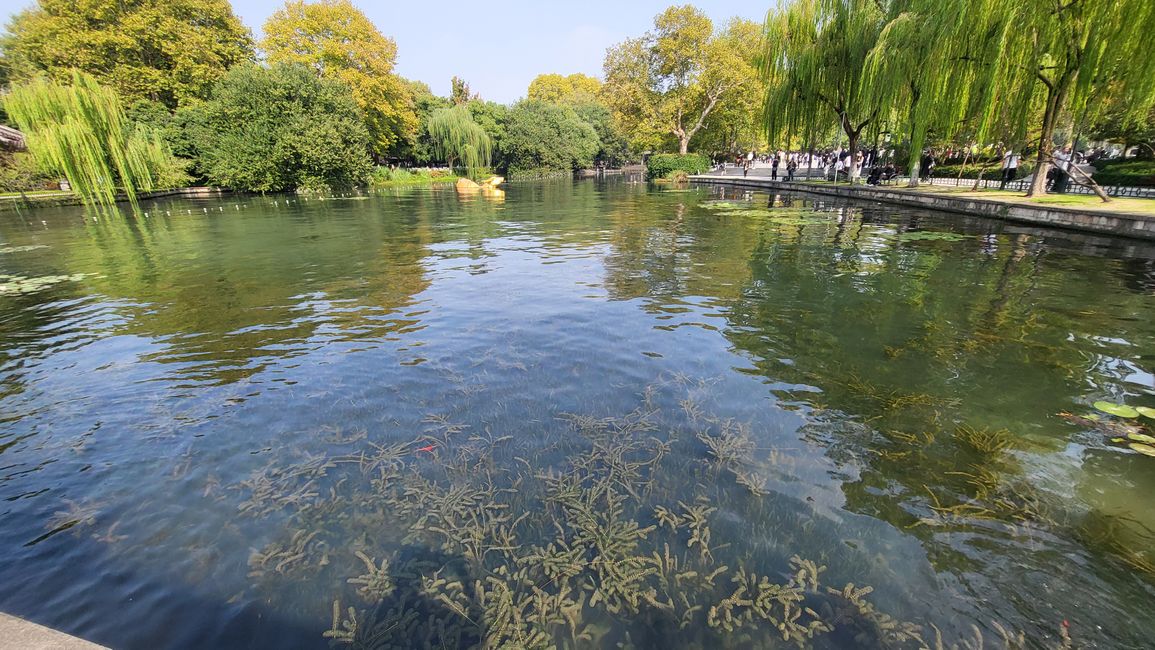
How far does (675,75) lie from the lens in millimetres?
52844

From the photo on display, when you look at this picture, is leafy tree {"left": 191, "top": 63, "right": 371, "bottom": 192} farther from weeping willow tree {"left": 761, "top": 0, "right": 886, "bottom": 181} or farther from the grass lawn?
the grass lawn

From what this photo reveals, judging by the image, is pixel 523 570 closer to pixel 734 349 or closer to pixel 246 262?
pixel 734 349

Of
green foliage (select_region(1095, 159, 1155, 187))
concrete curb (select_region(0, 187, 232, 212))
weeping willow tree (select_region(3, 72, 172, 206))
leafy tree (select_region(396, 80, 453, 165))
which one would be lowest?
green foliage (select_region(1095, 159, 1155, 187))

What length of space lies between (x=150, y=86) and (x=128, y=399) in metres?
47.1

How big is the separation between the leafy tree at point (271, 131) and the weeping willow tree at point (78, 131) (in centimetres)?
1324

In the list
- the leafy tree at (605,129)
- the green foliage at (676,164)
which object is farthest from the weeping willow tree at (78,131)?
the leafy tree at (605,129)

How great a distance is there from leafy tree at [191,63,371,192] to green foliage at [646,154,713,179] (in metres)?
32.1

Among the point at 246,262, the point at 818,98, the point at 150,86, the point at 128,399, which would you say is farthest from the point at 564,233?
the point at 150,86

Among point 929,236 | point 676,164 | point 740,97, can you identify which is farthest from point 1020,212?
point 676,164

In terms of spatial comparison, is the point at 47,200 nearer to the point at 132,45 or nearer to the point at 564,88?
the point at 132,45

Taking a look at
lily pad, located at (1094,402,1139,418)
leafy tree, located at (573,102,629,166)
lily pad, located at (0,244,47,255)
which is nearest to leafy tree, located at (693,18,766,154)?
leafy tree, located at (573,102,629,166)

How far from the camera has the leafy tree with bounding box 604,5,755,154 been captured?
48.9 metres

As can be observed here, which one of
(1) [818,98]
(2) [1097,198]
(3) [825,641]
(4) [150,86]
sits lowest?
(3) [825,641]

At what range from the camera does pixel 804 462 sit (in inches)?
167
